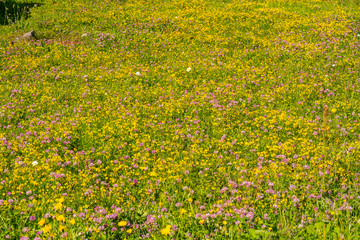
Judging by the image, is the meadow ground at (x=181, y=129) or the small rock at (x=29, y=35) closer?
the meadow ground at (x=181, y=129)

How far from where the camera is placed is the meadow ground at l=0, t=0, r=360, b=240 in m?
4.07

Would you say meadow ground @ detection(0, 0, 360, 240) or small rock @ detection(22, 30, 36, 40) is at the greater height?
small rock @ detection(22, 30, 36, 40)

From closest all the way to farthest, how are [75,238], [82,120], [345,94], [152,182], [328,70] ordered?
[75,238] < [152,182] < [82,120] < [345,94] < [328,70]

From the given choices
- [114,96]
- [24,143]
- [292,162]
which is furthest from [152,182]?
[114,96]

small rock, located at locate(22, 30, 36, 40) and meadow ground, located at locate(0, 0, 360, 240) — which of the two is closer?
meadow ground, located at locate(0, 0, 360, 240)

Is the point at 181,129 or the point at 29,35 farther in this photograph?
the point at 29,35

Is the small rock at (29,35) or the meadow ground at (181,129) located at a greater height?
the small rock at (29,35)

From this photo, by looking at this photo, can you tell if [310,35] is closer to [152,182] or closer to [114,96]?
[114,96]

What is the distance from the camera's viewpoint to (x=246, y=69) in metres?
9.72

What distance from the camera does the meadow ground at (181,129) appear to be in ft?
13.4

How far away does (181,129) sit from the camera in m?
6.89

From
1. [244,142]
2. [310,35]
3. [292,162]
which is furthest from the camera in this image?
[310,35]

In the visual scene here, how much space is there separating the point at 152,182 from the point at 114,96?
3878 millimetres

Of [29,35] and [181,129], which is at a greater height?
[29,35]
